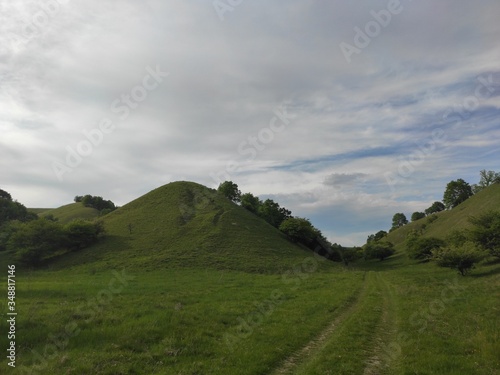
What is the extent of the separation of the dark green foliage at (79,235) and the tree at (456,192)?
460ft

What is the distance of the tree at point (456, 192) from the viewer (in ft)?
443

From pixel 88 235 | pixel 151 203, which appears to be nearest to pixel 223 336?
pixel 88 235

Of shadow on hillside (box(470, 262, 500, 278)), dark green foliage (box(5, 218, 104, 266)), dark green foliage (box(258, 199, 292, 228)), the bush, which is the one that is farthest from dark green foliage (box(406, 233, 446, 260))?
dark green foliage (box(5, 218, 104, 266))

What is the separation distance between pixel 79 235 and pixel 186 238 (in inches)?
923

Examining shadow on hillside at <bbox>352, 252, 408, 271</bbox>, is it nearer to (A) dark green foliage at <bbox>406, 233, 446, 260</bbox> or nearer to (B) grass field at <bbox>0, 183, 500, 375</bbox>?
(A) dark green foliage at <bbox>406, 233, 446, 260</bbox>

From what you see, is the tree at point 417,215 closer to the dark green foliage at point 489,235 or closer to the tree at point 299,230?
the tree at point 299,230

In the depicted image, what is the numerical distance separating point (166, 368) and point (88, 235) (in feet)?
224

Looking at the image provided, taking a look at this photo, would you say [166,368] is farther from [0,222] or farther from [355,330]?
[0,222]

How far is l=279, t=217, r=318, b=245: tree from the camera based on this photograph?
9238 centimetres

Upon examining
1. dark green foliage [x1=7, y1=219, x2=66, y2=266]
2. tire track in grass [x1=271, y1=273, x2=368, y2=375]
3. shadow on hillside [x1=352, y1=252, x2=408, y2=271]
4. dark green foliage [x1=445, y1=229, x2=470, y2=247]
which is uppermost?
dark green foliage [x1=7, y1=219, x2=66, y2=266]

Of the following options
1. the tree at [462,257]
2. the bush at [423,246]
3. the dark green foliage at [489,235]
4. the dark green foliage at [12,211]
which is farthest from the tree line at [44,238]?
the dark green foliage at [489,235]

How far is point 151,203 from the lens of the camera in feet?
310

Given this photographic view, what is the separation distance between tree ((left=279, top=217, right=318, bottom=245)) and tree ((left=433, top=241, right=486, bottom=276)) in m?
50.0

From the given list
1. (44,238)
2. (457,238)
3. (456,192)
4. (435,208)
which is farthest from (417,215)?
(44,238)
